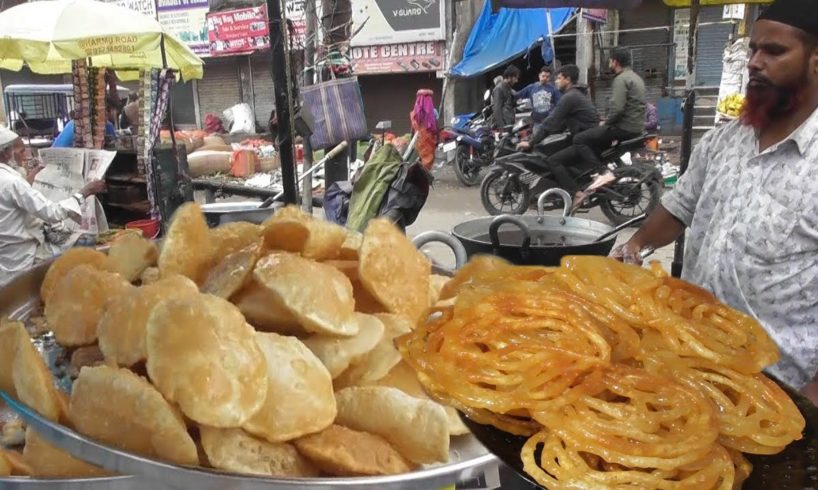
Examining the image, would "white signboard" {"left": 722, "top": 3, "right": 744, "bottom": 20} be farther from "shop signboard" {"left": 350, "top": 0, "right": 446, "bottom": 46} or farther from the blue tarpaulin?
"shop signboard" {"left": 350, "top": 0, "right": 446, "bottom": 46}

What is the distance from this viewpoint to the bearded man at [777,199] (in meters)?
2.18

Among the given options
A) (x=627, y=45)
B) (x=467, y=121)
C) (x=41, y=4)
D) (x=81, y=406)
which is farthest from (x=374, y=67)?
(x=81, y=406)

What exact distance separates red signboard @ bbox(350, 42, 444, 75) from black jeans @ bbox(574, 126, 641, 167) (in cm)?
748

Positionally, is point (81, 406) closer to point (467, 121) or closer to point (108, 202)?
point (108, 202)

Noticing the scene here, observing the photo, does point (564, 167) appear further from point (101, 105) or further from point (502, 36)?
point (502, 36)

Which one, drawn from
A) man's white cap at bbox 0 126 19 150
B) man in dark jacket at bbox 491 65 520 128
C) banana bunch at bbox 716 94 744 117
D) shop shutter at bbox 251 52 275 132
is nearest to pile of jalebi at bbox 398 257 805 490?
man's white cap at bbox 0 126 19 150

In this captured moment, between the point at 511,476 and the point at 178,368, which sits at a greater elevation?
the point at 178,368

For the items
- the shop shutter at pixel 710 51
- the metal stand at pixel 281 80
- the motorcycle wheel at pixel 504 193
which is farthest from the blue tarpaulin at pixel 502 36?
the metal stand at pixel 281 80

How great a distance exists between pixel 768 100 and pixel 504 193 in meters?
6.95

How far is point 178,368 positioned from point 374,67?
16047 mm

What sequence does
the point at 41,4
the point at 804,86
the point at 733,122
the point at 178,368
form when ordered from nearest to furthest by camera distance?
the point at 178,368
the point at 804,86
the point at 733,122
the point at 41,4

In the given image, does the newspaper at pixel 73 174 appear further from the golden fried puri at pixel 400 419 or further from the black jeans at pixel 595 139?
the black jeans at pixel 595 139

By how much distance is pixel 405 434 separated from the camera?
1.19m

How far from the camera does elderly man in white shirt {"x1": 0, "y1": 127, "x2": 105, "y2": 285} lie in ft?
14.7
